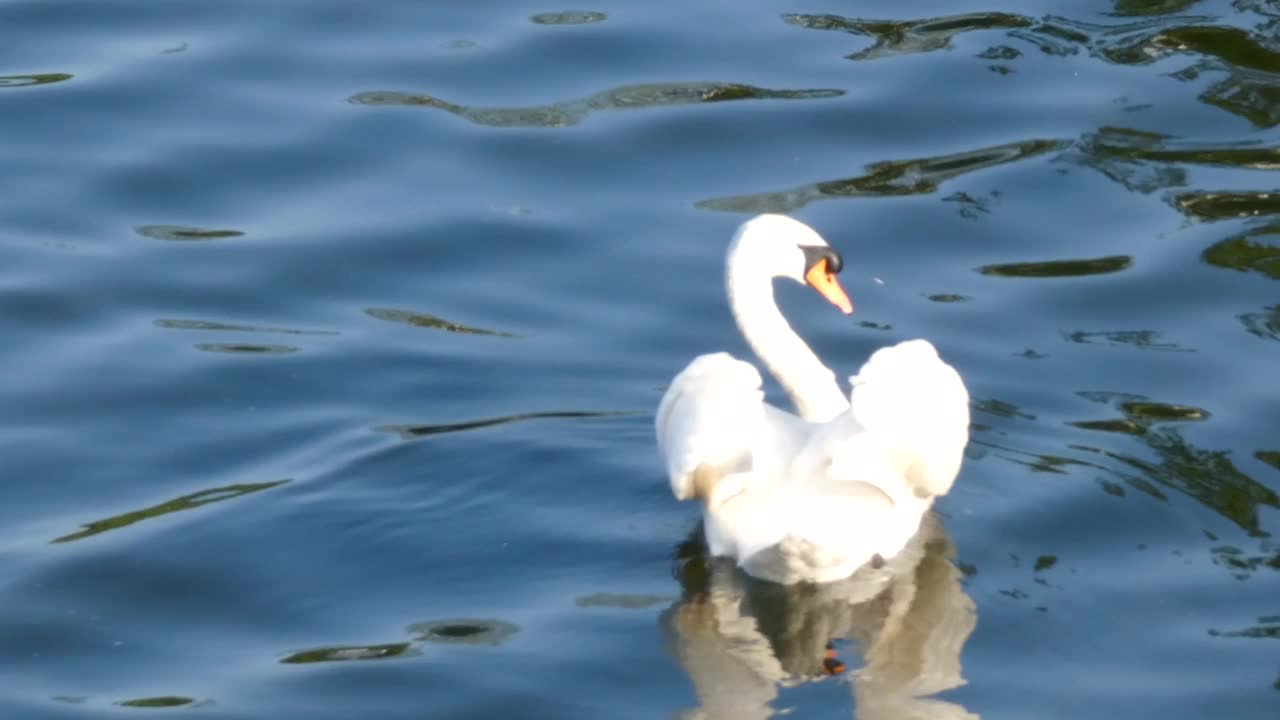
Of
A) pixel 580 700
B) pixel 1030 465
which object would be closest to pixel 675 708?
pixel 580 700

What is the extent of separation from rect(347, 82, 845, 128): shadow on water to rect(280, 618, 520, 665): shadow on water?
5360mm

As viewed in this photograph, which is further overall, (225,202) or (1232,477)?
(225,202)

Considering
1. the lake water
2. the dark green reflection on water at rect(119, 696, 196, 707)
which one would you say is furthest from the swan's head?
the dark green reflection on water at rect(119, 696, 196, 707)

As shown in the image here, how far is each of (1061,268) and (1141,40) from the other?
3021 mm

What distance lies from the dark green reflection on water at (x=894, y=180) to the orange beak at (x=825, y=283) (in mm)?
2419

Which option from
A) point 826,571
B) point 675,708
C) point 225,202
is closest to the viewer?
point 675,708

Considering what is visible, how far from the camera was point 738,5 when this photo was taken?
545 inches

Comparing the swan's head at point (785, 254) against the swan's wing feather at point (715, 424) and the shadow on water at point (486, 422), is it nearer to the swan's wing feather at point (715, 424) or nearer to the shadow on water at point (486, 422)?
the swan's wing feather at point (715, 424)

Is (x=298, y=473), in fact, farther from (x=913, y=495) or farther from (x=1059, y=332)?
(x=1059, y=332)

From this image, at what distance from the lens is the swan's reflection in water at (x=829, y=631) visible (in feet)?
23.2

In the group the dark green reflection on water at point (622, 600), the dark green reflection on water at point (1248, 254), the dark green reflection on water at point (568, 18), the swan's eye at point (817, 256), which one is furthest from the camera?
the dark green reflection on water at point (568, 18)

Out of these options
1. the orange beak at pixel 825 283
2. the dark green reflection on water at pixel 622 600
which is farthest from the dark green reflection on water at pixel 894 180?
the dark green reflection on water at pixel 622 600

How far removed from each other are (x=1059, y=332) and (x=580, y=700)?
151 inches

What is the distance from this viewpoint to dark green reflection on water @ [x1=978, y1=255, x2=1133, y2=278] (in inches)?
414
